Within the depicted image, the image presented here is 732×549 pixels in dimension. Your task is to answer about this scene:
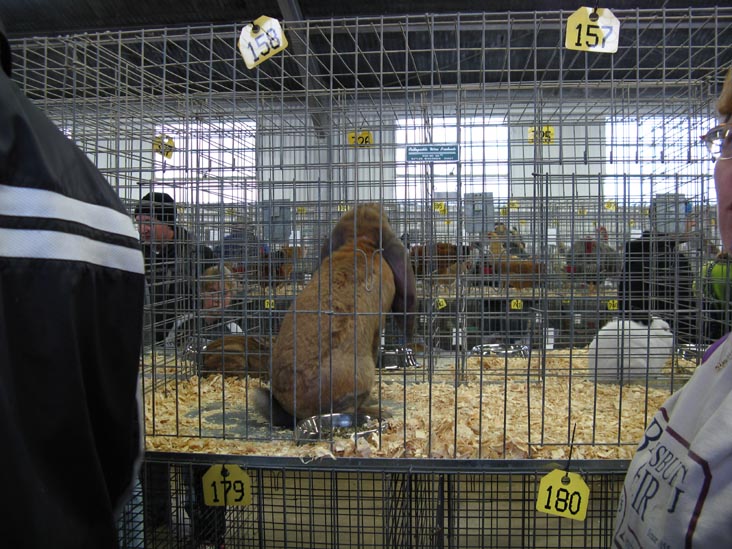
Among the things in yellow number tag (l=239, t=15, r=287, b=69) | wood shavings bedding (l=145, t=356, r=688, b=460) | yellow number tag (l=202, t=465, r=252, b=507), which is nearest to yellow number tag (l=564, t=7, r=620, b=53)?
yellow number tag (l=239, t=15, r=287, b=69)

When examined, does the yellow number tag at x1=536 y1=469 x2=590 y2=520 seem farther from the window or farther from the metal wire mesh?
the window

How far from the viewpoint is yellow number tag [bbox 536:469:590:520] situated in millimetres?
2076

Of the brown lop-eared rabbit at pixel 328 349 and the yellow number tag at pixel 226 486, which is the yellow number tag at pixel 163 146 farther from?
the yellow number tag at pixel 226 486

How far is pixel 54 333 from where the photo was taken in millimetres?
795

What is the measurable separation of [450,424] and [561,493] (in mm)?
612

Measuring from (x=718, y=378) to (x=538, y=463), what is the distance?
49.4 inches

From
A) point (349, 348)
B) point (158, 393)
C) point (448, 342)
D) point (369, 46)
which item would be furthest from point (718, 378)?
point (369, 46)

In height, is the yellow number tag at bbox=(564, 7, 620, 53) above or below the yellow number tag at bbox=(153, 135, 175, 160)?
above

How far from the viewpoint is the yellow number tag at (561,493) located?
2.08 meters

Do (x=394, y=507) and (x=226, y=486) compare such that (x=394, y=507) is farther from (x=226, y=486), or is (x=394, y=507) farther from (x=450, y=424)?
(x=226, y=486)

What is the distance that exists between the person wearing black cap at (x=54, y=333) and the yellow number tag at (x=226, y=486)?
139cm

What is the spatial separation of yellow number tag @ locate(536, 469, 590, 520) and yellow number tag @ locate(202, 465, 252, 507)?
48.4 inches

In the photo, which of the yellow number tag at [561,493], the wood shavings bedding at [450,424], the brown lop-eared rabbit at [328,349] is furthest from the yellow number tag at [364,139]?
the yellow number tag at [561,493]

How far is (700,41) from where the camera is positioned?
28.2 feet
